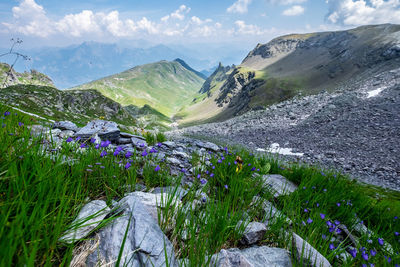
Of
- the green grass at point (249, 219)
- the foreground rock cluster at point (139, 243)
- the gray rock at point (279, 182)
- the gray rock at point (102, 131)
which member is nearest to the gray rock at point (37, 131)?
the gray rock at point (102, 131)

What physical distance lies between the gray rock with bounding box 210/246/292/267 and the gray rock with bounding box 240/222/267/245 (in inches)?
3.9

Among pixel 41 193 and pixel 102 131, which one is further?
pixel 102 131

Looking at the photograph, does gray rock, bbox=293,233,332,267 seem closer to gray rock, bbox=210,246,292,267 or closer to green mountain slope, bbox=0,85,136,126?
gray rock, bbox=210,246,292,267

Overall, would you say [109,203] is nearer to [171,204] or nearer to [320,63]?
[171,204]

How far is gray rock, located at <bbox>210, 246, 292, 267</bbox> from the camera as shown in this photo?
1.89m

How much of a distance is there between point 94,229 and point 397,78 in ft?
157

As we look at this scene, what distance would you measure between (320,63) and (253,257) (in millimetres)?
112814

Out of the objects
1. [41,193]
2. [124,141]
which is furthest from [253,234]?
[124,141]

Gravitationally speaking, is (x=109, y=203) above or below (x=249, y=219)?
above

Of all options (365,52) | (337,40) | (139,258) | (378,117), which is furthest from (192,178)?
(337,40)

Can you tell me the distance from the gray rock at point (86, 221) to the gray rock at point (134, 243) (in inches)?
5.4

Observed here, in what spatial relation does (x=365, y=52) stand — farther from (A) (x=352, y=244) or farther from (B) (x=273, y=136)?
(A) (x=352, y=244)

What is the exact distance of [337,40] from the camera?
11219cm

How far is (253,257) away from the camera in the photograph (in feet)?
7.14
